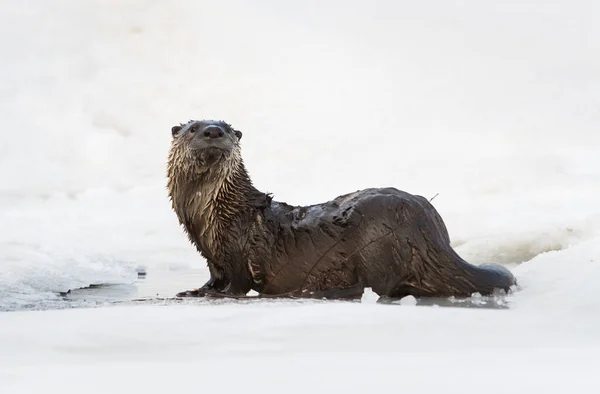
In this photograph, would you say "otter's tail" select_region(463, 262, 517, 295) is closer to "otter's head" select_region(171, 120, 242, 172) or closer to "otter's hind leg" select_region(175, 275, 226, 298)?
"otter's hind leg" select_region(175, 275, 226, 298)

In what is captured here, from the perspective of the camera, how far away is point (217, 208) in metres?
3.63

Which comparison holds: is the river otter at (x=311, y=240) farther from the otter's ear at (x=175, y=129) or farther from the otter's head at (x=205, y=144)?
the otter's ear at (x=175, y=129)

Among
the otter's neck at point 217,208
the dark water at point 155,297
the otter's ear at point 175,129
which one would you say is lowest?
the dark water at point 155,297

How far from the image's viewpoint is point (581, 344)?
1.93 m

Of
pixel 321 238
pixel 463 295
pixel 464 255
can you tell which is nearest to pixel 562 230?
pixel 464 255

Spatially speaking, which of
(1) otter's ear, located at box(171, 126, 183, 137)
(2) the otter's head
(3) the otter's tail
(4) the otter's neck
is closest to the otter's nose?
(2) the otter's head

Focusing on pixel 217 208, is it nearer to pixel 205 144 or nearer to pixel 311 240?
pixel 205 144

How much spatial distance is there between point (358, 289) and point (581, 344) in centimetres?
162

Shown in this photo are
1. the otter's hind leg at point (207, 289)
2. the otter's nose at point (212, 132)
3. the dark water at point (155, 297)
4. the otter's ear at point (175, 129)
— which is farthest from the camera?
the otter's ear at point (175, 129)

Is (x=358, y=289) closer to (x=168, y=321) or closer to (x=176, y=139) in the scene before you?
(x=176, y=139)

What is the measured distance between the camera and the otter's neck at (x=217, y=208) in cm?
361

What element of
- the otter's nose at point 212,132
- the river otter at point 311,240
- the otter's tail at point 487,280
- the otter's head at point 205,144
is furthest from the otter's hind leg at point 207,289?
the otter's tail at point 487,280

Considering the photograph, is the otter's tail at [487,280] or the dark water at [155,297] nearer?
the dark water at [155,297]

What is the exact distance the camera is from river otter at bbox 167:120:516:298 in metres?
3.50
